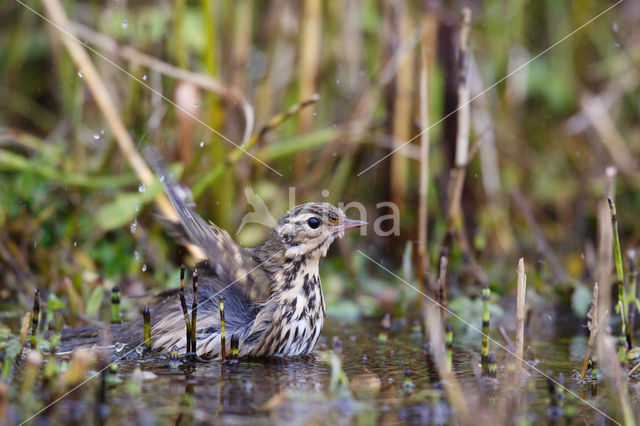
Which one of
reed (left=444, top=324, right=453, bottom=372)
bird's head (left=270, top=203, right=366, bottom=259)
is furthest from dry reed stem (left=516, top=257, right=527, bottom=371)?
bird's head (left=270, top=203, right=366, bottom=259)

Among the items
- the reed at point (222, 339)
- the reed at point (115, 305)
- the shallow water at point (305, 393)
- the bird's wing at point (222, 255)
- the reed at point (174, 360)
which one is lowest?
the shallow water at point (305, 393)

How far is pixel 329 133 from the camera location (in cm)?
586

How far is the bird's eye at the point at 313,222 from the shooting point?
168 inches

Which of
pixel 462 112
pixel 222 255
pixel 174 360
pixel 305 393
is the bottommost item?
pixel 305 393

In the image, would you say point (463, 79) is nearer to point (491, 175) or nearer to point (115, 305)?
point (491, 175)

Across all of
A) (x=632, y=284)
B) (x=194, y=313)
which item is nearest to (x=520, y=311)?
(x=632, y=284)

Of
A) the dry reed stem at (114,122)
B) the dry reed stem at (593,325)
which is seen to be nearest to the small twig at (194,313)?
the dry reed stem at (593,325)

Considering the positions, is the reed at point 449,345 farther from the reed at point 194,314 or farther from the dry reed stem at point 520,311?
the reed at point 194,314

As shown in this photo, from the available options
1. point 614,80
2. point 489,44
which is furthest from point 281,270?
point 614,80

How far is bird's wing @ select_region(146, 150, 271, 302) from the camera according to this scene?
3.79m

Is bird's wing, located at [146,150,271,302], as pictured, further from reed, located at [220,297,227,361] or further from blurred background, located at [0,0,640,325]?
blurred background, located at [0,0,640,325]

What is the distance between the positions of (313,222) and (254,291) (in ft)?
1.70

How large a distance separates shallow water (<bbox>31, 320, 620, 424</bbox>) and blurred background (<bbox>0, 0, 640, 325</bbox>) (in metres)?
1.04

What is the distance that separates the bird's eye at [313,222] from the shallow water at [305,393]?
69 centimetres
